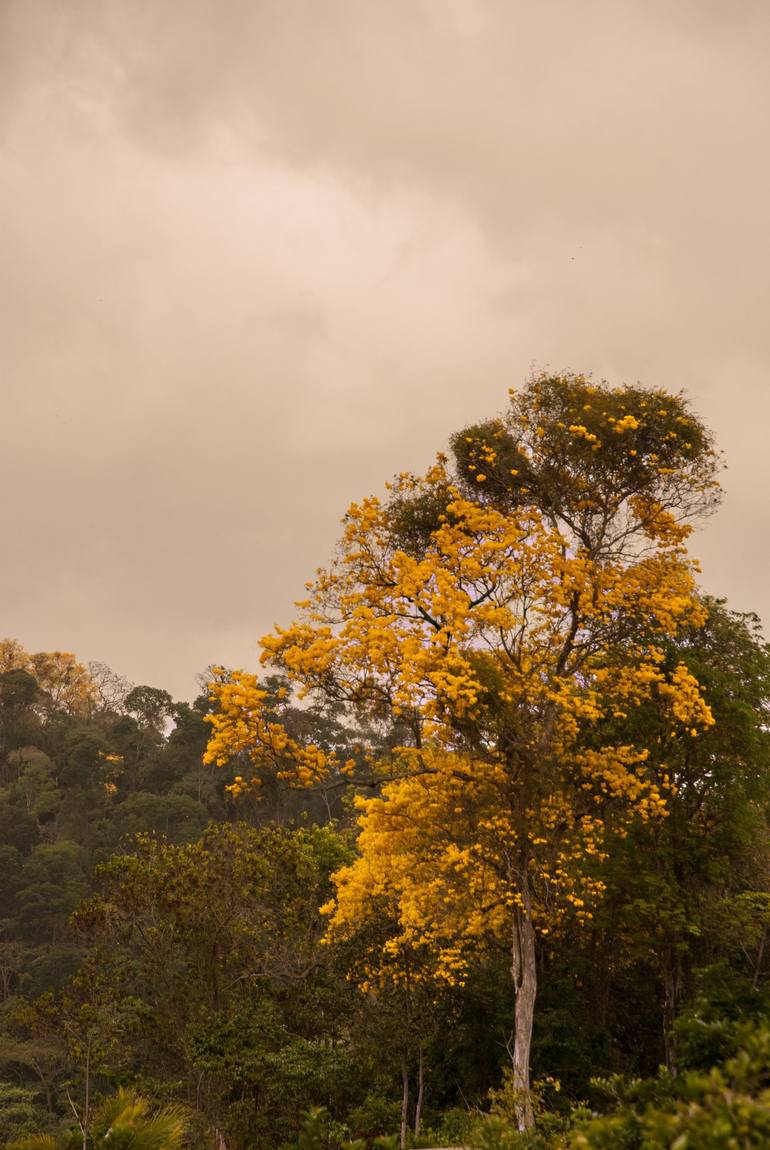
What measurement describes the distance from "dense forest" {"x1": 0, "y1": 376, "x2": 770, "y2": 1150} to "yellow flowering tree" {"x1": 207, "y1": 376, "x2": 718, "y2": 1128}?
0.06 meters

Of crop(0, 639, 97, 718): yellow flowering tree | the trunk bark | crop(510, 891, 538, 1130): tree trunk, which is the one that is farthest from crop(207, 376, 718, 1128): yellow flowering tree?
crop(0, 639, 97, 718): yellow flowering tree

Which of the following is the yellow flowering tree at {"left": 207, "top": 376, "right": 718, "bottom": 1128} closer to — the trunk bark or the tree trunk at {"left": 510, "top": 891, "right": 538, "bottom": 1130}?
the tree trunk at {"left": 510, "top": 891, "right": 538, "bottom": 1130}

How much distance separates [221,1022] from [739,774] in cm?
1228

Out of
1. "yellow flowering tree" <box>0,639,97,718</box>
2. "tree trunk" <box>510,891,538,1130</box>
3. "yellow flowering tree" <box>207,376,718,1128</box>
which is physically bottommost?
"tree trunk" <box>510,891,538,1130</box>

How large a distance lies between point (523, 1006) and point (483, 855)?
7.54 feet

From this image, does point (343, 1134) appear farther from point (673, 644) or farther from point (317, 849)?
point (317, 849)

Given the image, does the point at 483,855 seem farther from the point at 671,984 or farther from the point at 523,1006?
the point at 671,984

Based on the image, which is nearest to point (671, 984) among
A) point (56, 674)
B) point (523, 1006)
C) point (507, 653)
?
point (523, 1006)

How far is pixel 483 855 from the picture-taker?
572 inches

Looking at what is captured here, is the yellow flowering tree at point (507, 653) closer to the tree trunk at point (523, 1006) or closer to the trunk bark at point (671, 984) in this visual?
the tree trunk at point (523, 1006)

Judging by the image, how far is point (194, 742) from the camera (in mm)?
72750

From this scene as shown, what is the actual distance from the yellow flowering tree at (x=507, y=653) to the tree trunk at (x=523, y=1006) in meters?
0.04

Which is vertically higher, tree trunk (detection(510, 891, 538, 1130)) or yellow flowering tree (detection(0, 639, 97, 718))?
yellow flowering tree (detection(0, 639, 97, 718))

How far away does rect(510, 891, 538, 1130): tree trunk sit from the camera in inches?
487
